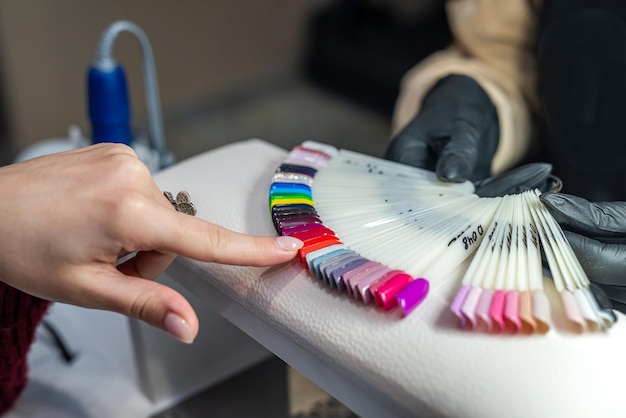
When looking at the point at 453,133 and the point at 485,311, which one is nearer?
the point at 485,311

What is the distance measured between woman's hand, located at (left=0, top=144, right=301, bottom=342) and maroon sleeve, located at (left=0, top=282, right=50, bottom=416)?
0.27 feet

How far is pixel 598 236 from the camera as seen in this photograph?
396mm

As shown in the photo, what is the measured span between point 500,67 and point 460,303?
404mm

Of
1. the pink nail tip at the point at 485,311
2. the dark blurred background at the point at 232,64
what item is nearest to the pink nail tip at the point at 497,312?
the pink nail tip at the point at 485,311

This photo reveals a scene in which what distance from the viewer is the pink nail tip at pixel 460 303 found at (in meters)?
0.33

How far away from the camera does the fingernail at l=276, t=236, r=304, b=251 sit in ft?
1.24

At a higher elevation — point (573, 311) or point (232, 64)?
point (573, 311)

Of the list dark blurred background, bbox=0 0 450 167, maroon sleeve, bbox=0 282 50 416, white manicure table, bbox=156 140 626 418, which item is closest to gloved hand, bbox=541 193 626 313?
white manicure table, bbox=156 140 626 418

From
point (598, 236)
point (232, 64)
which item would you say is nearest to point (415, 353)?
point (598, 236)

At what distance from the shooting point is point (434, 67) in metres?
0.69

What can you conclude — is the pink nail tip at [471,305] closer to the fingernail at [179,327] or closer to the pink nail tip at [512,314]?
the pink nail tip at [512,314]

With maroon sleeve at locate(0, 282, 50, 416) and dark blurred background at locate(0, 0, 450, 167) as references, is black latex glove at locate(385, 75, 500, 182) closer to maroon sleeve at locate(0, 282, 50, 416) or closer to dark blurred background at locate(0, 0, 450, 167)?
maroon sleeve at locate(0, 282, 50, 416)

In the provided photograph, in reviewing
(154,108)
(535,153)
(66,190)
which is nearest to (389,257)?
(66,190)

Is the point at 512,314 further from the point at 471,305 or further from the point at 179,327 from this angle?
the point at 179,327
